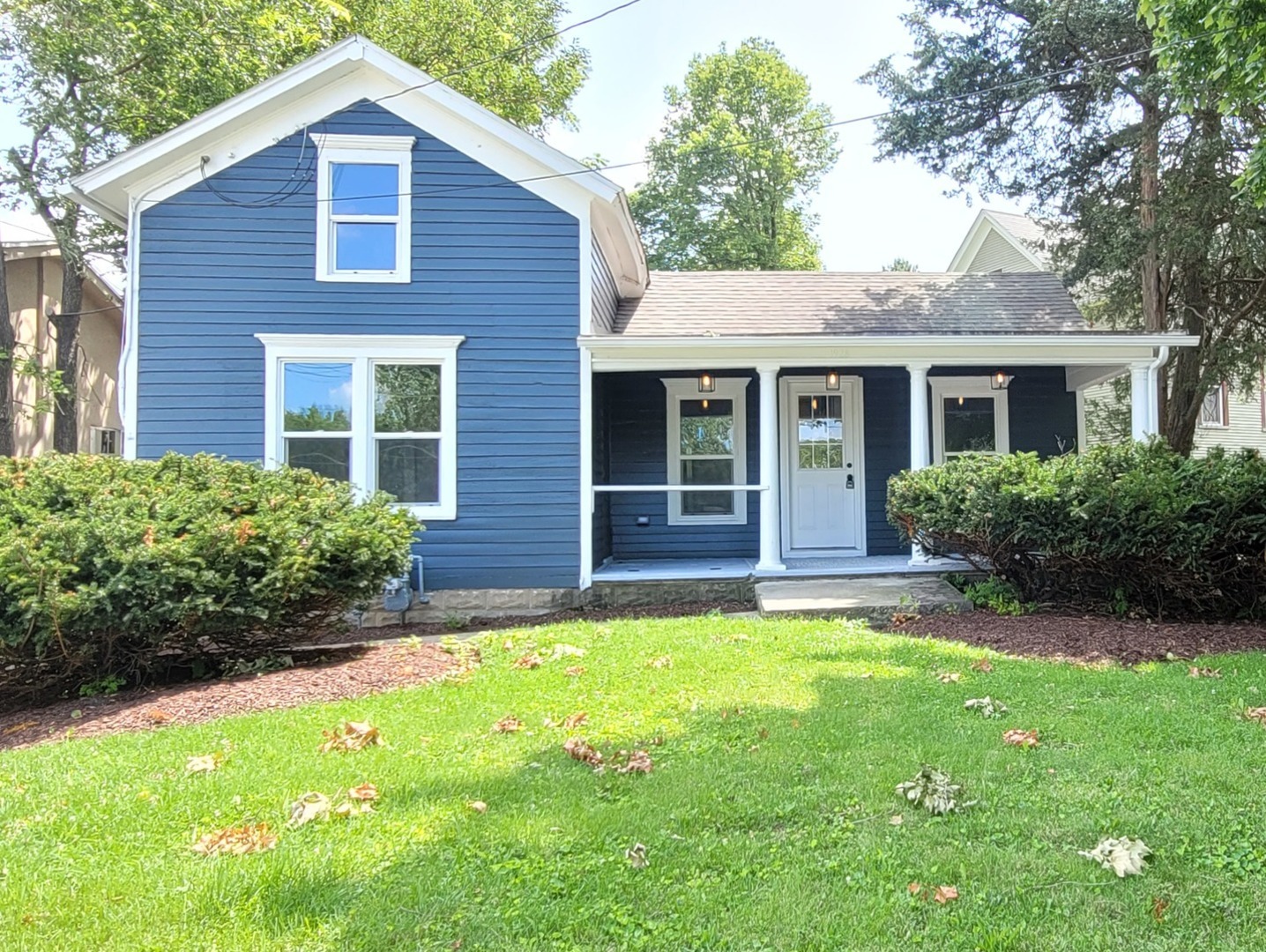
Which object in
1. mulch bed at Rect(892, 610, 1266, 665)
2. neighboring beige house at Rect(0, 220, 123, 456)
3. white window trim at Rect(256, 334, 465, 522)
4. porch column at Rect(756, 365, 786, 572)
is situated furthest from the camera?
neighboring beige house at Rect(0, 220, 123, 456)

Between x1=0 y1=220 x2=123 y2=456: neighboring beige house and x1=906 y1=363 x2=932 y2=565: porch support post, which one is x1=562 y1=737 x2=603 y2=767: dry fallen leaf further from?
x1=0 y1=220 x2=123 y2=456: neighboring beige house

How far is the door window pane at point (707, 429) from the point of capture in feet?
32.9

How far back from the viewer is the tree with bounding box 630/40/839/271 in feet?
91.2

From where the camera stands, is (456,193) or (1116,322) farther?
(1116,322)

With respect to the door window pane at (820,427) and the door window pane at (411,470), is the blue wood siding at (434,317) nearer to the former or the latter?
the door window pane at (411,470)

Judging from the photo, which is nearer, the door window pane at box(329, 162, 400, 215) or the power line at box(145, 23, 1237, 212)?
the power line at box(145, 23, 1237, 212)

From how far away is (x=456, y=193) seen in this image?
8.28 metres

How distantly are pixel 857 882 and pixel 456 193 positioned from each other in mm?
7757

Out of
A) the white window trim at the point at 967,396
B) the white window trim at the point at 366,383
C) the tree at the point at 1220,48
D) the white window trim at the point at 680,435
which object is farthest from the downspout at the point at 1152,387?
the white window trim at the point at 366,383

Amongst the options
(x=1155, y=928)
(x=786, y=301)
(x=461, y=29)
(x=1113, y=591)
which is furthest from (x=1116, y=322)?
(x=461, y=29)

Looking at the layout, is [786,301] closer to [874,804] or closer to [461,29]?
[874,804]

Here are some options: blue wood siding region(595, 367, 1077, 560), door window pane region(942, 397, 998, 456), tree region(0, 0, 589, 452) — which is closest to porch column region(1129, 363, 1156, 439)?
blue wood siding region(595, 367, 1077, 560)

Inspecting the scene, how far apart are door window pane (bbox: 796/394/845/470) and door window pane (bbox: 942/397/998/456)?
1.46m

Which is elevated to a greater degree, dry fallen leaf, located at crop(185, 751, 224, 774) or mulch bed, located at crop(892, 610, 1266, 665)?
mulch bed, located at crop(892, 610, 1266, 665)
